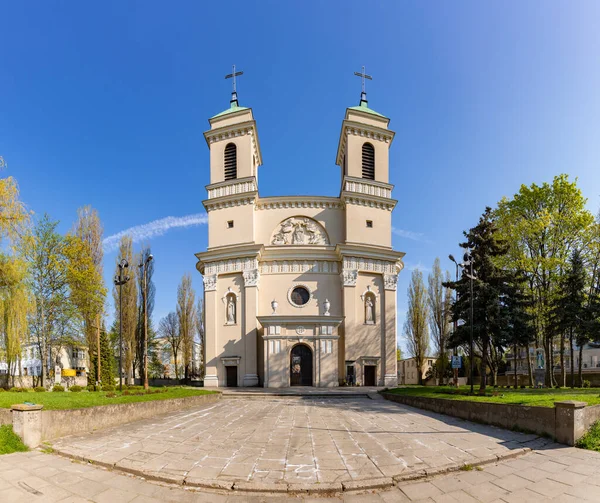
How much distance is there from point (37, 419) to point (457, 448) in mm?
9353

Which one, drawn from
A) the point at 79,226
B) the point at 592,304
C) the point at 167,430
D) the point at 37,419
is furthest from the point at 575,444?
the point at 79,226

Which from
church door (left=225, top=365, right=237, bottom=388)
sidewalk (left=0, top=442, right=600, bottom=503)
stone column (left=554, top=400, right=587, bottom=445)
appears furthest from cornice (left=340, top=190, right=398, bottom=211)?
sidewalk (left=0, top=442, right=600, bottom=503)

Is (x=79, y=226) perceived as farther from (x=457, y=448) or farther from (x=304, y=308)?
(x=457, y=448)

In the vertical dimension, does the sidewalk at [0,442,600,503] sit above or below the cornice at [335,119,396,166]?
below

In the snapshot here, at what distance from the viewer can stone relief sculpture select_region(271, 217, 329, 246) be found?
33.2m

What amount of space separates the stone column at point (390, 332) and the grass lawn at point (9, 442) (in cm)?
2608

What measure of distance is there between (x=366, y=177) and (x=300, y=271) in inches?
431

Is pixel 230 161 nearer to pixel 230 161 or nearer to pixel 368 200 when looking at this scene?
pixel 230 161

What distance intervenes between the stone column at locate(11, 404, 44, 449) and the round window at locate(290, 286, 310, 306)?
23.7 m

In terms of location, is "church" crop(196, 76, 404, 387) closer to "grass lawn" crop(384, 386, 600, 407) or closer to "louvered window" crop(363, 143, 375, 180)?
"louvered window" crop(363, 143, 375, 180)

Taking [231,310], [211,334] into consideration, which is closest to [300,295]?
[231,310]

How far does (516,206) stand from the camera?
2523 cm

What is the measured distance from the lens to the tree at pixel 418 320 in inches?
1615

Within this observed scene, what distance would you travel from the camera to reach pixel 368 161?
35062 mm
